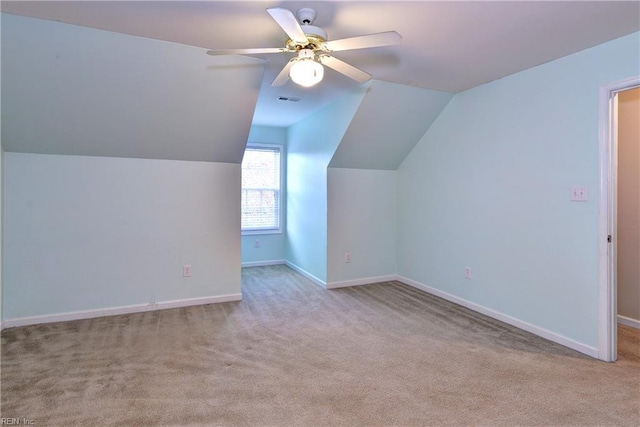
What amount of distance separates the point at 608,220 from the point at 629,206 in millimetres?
1053

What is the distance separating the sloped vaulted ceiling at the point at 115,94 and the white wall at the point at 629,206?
135 inches

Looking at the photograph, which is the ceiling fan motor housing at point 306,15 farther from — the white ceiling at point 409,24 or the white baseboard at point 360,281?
the white baseboard at point 360,281

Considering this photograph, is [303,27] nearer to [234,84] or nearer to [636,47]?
[234,84]

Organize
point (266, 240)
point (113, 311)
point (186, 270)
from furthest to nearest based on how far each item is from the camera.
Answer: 1. point (266, 240)
2. point (186, 270)
3. point (113, 311)

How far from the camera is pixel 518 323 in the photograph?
123 inches

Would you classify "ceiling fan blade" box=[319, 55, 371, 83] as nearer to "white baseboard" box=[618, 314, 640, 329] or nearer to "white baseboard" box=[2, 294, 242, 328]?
"white baseboard" box=[2, 294, 242, 328]

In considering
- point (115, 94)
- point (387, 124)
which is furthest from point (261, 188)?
point (115, 94)

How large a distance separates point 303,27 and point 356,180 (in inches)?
108

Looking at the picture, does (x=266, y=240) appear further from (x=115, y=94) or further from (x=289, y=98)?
(x=115, y=94)

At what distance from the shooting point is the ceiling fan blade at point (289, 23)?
1.61 m

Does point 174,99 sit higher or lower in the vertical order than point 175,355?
higher

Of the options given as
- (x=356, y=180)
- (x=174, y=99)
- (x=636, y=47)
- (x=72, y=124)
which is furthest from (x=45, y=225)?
(x=636, y=47)

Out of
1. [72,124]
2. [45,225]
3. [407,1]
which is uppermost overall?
[407,1]

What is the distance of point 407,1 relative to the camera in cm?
196
